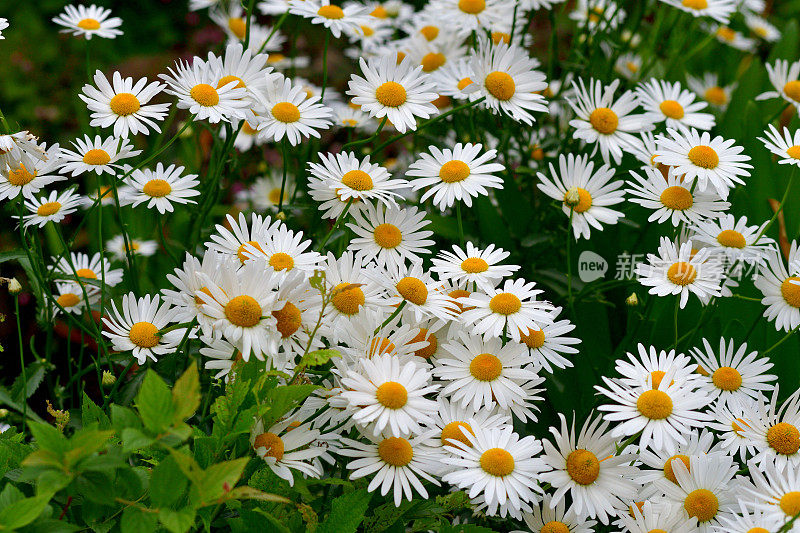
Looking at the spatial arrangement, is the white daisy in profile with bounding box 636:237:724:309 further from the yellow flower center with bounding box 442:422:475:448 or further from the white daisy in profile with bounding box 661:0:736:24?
the white daisy in profile with bounding box 661:0:736:24

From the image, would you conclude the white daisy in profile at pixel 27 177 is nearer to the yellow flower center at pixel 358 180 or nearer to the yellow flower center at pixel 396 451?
the yellow flower center at pixel 358 180

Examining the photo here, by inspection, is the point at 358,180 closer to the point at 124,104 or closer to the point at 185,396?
the point at 124,104

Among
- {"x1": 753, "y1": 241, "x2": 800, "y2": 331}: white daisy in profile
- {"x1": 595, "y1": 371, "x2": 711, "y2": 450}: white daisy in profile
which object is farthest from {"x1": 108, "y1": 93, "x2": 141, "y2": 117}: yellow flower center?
{"x1": 753, "y1": 241, "x2": 800, "y2": 331}: white daisy in profile

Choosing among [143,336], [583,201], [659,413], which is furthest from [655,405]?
[143,336]

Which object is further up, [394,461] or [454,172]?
[454,172]

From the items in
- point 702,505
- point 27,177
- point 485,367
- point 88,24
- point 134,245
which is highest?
point 88,24

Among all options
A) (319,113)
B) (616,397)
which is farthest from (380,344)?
(319,113)

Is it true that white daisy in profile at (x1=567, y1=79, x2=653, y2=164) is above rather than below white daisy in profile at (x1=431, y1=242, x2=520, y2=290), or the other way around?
above
